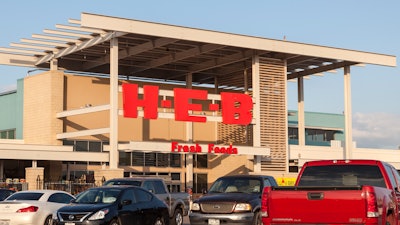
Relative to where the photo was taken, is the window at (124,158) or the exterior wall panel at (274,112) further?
the window at (124,158)

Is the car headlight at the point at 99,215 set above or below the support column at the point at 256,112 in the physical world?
below

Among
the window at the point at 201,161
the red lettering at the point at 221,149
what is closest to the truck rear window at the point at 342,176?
the red lettering at the point at 221,149

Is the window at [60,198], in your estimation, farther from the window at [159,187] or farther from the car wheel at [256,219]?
the car wheel at [256,219]

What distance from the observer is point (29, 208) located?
23.3 metres

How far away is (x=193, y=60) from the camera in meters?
60.5

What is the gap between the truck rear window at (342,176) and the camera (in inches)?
644

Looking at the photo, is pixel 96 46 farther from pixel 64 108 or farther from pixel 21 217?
pixel 21 217

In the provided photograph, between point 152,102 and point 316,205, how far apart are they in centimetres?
3798

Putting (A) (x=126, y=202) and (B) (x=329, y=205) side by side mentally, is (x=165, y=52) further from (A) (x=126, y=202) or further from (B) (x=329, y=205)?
(B) (x=329, y=205)

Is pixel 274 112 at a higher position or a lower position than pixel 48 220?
higher

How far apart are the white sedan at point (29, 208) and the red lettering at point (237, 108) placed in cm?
3112

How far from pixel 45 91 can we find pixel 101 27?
38.7ft

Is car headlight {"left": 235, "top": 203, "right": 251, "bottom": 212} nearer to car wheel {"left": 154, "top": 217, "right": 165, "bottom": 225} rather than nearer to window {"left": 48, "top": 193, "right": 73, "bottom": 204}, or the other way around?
car wheel {"left": 154, "top": 217, "right": 165, "bottom": 225}

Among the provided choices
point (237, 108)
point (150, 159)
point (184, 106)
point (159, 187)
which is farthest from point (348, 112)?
point (159, 187)
